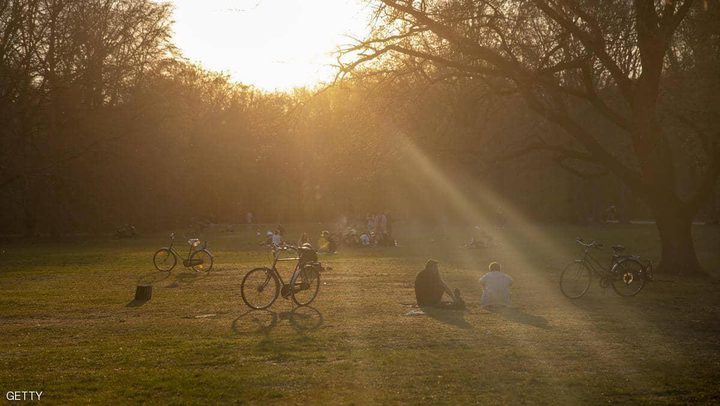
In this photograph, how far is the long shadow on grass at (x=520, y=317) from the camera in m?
14.6

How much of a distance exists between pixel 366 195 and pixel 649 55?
157ft

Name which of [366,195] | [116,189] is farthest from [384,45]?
[366,195]

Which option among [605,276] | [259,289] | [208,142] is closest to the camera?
[259,289]

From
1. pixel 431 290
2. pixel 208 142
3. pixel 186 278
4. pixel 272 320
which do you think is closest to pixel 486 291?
pixel 431 290

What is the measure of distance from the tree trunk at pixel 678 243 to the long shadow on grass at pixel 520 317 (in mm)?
10087

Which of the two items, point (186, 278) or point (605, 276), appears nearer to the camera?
point (605, 276)

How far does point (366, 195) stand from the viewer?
69500 millimetres

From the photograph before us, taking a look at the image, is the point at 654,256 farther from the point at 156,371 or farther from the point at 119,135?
the point at 119,135

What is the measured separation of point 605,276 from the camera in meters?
19.2

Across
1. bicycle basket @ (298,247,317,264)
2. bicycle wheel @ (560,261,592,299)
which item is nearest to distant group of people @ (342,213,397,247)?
bicycle wheel @ (560,261,592,299)

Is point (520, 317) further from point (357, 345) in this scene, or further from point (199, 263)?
point (199, 263)

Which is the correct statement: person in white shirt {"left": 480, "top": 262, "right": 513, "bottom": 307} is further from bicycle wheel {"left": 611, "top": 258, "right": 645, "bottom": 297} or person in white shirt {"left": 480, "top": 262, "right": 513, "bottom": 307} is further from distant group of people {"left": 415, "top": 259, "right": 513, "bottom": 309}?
bicycle wheel {"left": 611, "top": 258, "right": 645, "bottom": 297}

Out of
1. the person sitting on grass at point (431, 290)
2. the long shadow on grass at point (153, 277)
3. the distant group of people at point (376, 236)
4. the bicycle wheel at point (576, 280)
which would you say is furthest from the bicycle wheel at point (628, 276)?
the distant group of people at point (376, 236)

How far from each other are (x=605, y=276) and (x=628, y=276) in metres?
0.55
